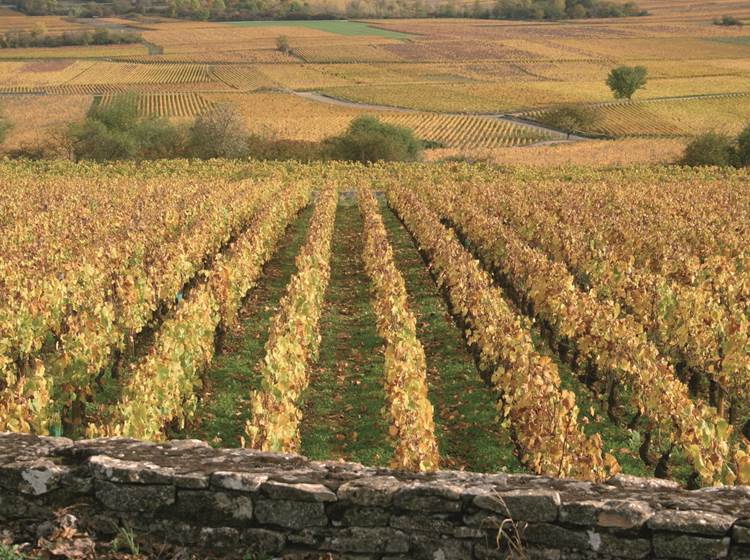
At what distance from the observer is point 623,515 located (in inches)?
200

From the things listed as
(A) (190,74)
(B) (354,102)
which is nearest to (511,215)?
(B) (354,102)

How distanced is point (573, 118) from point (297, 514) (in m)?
80.3

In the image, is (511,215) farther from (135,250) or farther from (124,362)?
(124,362)

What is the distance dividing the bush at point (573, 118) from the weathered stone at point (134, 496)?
8009 cm

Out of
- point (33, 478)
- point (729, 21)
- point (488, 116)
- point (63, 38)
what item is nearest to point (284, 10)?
point (63, 38)

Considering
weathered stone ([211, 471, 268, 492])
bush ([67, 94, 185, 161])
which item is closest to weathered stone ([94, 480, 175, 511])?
weathered stone ([211, 471, 268, 492])

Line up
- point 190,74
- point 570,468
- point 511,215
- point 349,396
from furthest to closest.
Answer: point 190,74 < point 511,215 < point 349,396 < point 570,468

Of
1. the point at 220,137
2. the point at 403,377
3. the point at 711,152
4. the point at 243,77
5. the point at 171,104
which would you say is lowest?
the point at 171,104

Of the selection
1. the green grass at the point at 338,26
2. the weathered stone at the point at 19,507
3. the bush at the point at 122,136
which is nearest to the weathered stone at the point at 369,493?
the weathered stone at the point at 19,507

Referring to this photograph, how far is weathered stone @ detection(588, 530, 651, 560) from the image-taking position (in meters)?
5.09

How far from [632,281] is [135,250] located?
37.4 ft

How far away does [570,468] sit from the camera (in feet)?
29.2

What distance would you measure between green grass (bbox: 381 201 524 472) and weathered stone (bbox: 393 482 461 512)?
388 cm

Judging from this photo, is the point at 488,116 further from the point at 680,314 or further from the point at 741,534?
the point at 741,534
